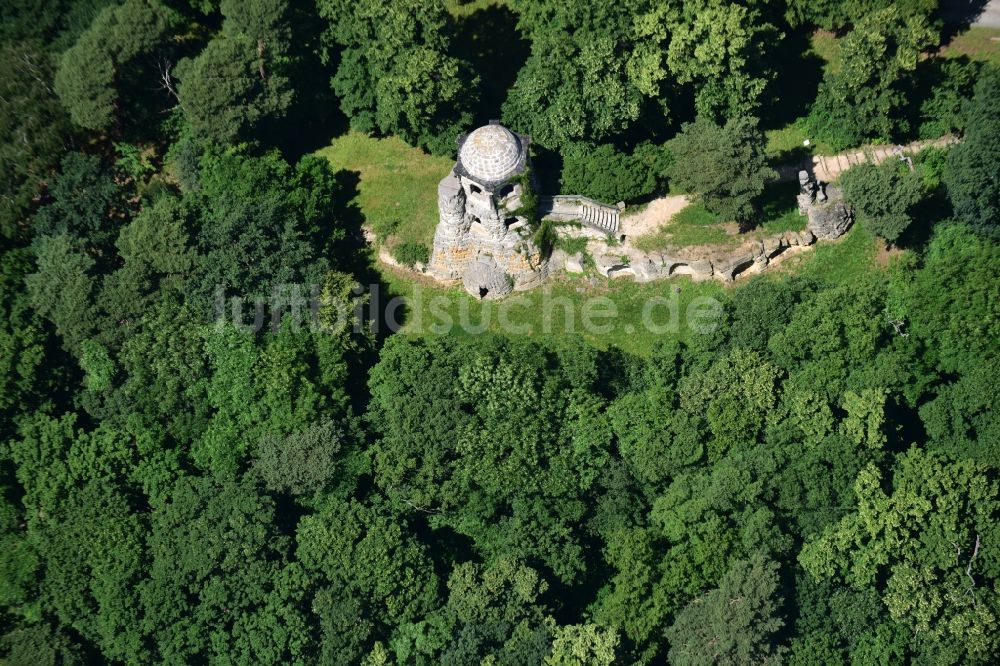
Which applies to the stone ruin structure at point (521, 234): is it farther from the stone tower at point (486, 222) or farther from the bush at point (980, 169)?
the bush at point (980, 169)

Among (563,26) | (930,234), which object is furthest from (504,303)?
(930,234)

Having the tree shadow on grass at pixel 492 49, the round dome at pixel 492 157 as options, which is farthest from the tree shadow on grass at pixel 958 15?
the round dome at pixel 492 157

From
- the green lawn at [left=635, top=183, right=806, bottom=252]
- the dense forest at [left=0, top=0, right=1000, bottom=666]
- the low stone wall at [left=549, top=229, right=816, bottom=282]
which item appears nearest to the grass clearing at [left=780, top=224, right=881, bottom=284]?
the low stone wall at [left=549, top=229, right=816, bottom=282]

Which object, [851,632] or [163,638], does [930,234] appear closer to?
[851,632]

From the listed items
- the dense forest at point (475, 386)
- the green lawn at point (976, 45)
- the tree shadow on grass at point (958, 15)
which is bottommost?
the dense forest at point (475, 386)

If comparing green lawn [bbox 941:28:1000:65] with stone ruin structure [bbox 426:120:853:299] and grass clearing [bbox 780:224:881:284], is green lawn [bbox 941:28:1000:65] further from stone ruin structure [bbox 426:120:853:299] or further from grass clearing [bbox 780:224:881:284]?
grass clearing [bbox 780:224:881:284]

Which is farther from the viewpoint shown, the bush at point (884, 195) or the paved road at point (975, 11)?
the paved road at point (975, 11)

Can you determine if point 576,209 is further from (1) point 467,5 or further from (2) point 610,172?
(1) point 467,5

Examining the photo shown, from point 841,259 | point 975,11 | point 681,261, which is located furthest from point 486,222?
point 975,11
